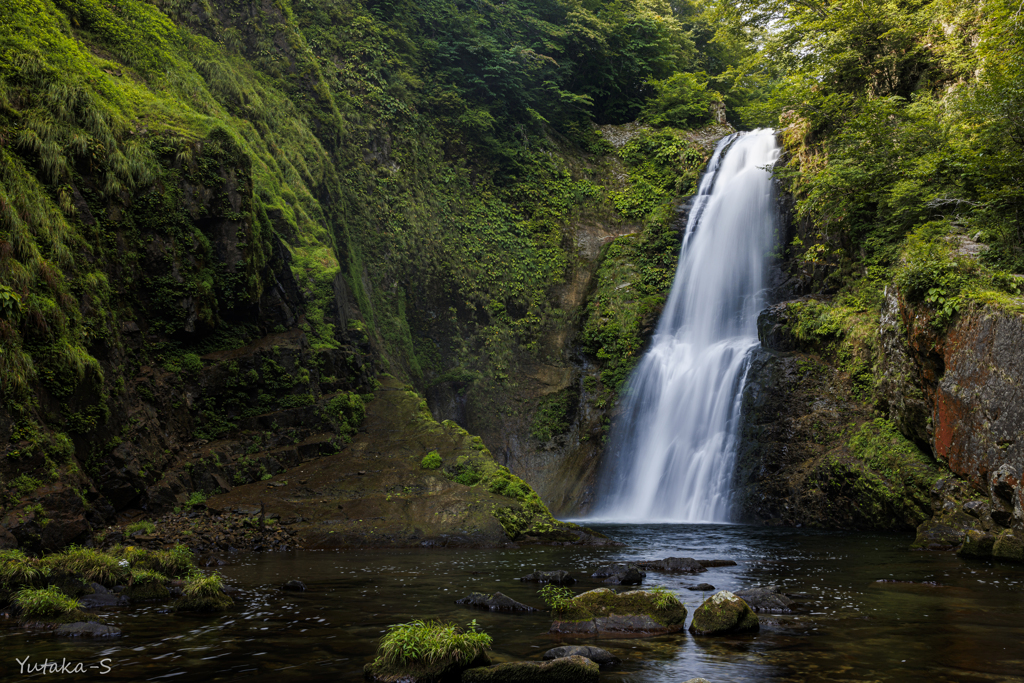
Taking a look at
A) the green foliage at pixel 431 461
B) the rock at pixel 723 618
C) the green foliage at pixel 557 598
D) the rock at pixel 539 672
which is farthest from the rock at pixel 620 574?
the green foliage at pixel 431 461

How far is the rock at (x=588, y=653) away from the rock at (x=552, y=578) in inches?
149

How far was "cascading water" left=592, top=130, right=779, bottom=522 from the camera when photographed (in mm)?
20016

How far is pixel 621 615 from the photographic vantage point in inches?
297

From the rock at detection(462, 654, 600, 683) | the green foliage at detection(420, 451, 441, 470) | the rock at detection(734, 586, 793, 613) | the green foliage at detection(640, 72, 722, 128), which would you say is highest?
the green foliage at detection(640, 72, 722, 128)

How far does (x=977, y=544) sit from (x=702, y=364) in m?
11.3

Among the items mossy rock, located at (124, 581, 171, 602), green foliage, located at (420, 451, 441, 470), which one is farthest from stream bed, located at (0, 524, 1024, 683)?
green foliage, located at (420, 451, 441, 470)

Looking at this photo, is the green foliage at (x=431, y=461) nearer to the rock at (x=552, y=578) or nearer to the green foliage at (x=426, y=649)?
the rock at (x=552, y=578)

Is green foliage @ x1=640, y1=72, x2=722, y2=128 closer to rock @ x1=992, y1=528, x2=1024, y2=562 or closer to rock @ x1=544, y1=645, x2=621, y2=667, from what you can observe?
rock @ x1=992, y1=528, x2=1024, y2=562

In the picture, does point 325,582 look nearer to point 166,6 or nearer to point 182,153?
point 182,153

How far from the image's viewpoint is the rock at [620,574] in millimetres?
10047

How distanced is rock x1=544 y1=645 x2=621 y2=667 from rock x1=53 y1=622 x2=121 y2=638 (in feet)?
15.4

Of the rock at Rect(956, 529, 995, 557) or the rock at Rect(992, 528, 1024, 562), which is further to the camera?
the rock at Rect(956, 529, 995, 557)

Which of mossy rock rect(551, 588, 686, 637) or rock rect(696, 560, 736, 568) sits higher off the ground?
mossy rock rect(551, 588, 686, 637)

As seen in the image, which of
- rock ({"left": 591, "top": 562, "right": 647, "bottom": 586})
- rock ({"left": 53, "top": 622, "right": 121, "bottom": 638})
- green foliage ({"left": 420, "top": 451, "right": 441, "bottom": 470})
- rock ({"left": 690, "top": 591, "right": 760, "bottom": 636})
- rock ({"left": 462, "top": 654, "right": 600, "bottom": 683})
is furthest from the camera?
green foliage ({"left": 420, "top": 451, "right": 441, "bottom": 470})
